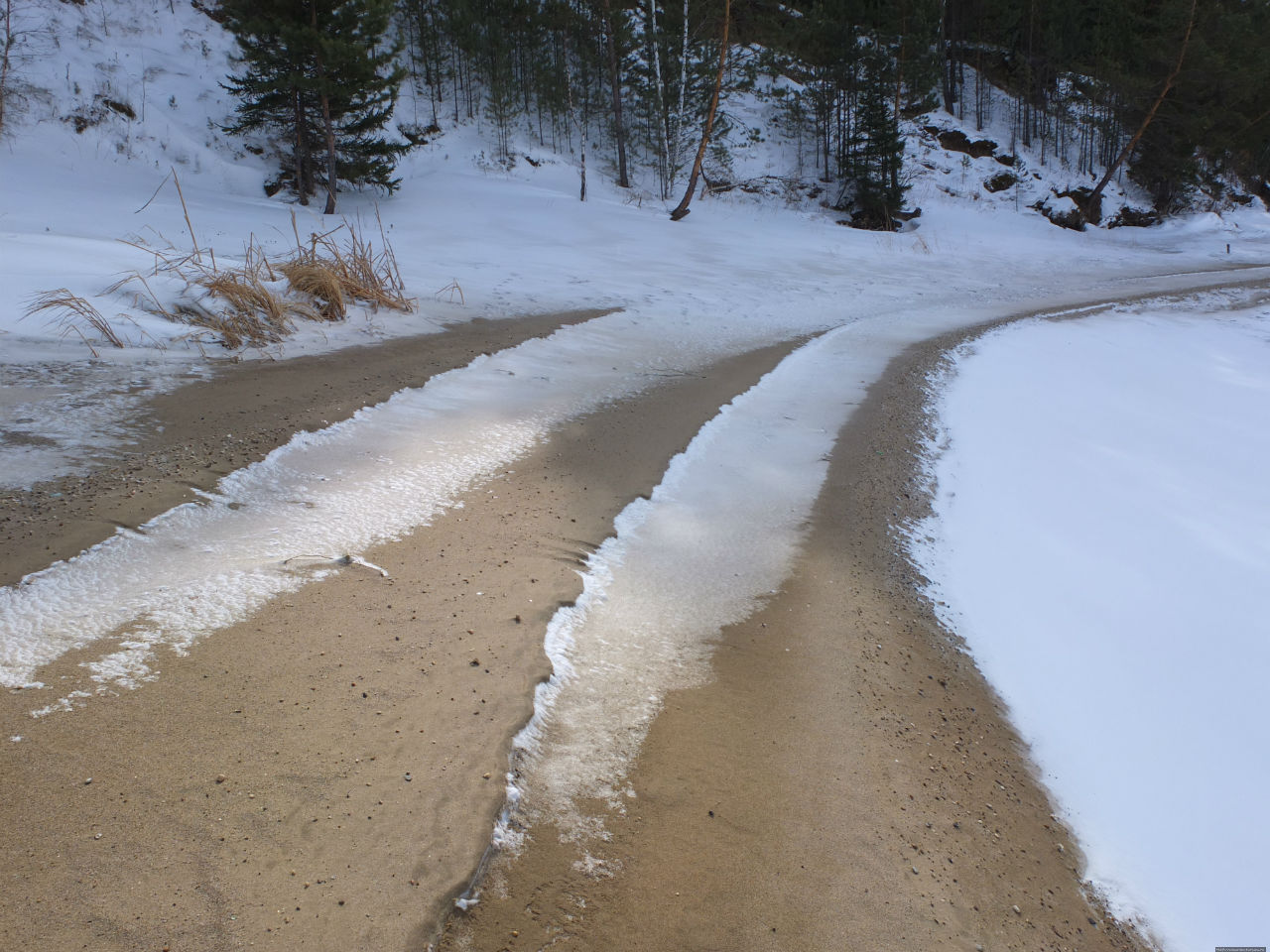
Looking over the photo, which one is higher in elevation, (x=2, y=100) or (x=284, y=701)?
(x=2, y=100)

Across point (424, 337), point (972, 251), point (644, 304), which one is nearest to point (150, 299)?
point (424, 337)

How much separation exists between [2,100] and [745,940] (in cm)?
1721

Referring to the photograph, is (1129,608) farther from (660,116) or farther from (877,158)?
(660,116)

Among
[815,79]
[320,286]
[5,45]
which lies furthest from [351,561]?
[815,79]

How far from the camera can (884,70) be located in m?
21.1

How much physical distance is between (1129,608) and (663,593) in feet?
6.43

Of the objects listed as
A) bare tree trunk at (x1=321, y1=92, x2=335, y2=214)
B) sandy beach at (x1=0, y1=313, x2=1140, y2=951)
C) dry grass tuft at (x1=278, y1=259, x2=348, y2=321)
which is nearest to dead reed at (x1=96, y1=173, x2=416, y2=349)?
dry grass tuft at (x1=278, y1=259, x2=348, y2=321)

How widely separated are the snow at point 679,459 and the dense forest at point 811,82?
8.77 m

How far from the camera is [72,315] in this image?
480 centimetres

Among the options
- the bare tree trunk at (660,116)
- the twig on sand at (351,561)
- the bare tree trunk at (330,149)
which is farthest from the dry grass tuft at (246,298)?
the bare tree trunk at (660,116)

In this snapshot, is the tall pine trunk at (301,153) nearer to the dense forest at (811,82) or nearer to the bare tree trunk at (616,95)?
the dense forest at (811,82)

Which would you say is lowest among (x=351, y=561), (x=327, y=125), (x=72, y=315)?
(x=351, y=561)

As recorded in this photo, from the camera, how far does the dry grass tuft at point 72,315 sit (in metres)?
4.73

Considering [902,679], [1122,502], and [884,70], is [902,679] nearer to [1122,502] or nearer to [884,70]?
[1122,502]
